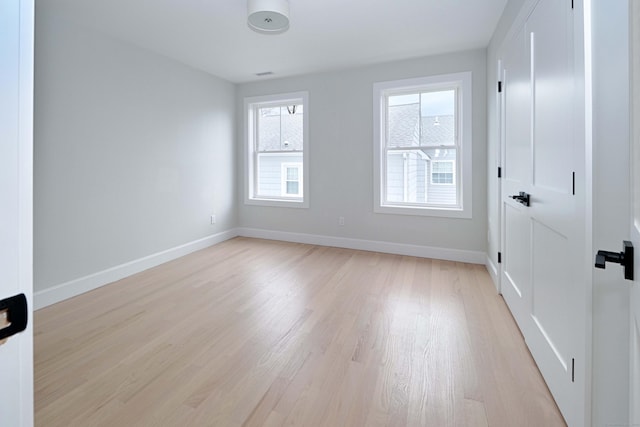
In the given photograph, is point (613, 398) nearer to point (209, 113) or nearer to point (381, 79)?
point (381, 79)

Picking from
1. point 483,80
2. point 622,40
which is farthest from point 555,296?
point 483,80

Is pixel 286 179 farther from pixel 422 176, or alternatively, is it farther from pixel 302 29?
pixel 302 29

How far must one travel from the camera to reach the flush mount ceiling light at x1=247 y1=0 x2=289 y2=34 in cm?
246

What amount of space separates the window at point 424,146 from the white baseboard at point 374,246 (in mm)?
468

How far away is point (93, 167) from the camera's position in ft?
10.1

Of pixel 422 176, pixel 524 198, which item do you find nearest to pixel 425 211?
pixel 422 176

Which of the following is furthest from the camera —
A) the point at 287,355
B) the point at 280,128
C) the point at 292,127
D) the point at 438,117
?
the point at 280,128

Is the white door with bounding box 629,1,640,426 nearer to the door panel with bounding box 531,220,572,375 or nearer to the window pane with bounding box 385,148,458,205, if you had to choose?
the door panel with bounding box 531,220,572,375

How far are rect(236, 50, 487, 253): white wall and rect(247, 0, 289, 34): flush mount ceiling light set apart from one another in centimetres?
178

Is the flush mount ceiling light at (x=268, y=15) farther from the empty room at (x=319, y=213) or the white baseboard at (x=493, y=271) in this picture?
the white baseboard at (x=493, y=271)

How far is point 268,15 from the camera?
255cm

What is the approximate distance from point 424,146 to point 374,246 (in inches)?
58.7

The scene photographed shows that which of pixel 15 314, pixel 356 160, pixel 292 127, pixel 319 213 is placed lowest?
pixel 15 314

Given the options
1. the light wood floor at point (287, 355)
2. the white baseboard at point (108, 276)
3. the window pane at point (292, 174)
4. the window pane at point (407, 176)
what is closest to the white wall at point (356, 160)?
the window pane at point (407, 176)
